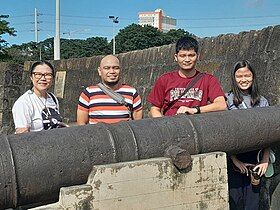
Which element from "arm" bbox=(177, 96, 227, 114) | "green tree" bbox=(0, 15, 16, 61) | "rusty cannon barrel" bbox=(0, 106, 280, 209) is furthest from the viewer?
"green tree" bbox=(0, 15, 16, 61)

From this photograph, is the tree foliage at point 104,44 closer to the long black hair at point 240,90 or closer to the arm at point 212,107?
the long black hair at point 240,90

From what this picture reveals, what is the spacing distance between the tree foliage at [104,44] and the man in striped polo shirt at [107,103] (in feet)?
109

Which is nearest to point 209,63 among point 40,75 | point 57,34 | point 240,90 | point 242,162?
point 240,90

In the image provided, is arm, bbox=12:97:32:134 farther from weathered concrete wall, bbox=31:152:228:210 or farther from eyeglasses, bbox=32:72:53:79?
weathered concrete wall, bbox=31:152:228:210

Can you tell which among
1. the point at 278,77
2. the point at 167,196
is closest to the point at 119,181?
the point at 167,196

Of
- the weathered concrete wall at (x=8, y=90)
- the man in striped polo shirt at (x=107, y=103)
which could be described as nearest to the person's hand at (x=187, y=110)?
the man in striped polo shirt at (x=107, y=103)

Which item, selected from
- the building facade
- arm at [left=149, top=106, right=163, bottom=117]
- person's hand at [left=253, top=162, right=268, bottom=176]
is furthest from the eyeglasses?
the building facade

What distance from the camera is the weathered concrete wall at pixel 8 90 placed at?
887 cm

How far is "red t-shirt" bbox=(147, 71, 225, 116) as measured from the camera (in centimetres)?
358

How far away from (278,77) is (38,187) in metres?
2.56

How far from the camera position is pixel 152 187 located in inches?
114

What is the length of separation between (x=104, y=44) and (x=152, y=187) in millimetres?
52819

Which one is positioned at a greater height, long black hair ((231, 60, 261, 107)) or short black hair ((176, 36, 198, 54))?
short black hair ((176, 36, 198, 54))

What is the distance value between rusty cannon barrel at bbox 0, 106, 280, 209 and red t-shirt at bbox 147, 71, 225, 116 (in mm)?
207
